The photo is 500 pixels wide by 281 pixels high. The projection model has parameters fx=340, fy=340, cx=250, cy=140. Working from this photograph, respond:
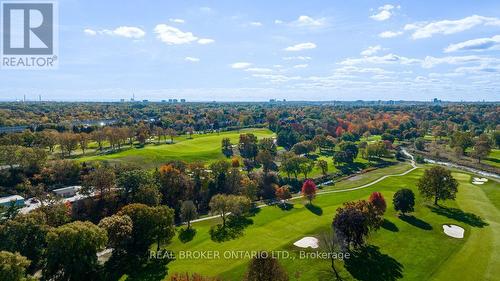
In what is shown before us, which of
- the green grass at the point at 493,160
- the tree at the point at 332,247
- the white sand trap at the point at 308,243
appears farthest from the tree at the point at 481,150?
the white sand trap at the point at 308,243

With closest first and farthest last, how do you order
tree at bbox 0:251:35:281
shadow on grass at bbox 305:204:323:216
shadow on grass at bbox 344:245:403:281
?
tree at bbox 0:251:35:281
shadow on grass at bbox 344:245:403:281
shadow on grass at bbox 305:204:323:216

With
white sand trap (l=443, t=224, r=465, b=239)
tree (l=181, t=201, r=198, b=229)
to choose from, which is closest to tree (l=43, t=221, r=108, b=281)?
tree (l=181, t=201, r=198, b=229)

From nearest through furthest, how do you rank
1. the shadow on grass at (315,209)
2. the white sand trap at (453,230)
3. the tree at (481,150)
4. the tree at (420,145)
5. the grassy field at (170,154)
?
the white sand trap at (453,230)
the shadow on grass at (315,209)
the grassy field at (170,154)
the tree at (481,150)
the tree at (420,145)

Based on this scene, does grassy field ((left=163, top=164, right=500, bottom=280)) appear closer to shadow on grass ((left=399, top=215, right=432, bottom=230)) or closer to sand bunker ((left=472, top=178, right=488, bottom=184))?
shadow on grass ((left=399, top=215, right=432, bottom=230))


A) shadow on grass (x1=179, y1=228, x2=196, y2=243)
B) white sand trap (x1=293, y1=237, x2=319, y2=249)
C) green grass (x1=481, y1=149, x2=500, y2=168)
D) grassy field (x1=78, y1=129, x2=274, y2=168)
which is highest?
green grass (x1=481, y1=149, x2=500, y2=168)

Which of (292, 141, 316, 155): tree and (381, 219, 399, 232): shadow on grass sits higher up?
(292, 141, 316, 155): tree

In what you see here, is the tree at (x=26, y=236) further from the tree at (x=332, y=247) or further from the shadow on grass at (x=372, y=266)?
the shadow on grass at (x=372, y=266)

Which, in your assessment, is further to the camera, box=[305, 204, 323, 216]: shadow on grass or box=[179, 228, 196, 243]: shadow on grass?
box=[305, 204, 323, 216]: shadow on grass
